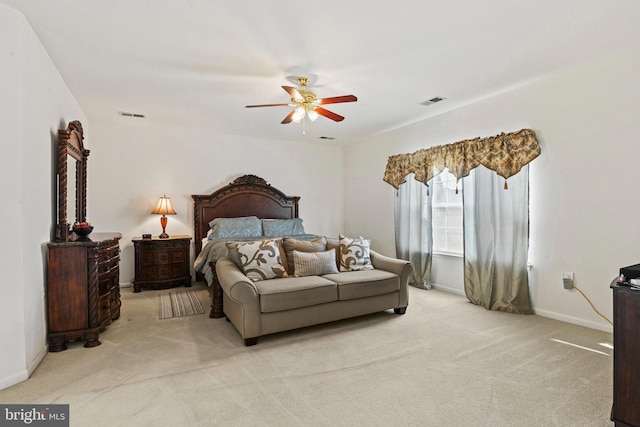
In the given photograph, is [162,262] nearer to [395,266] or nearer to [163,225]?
[163,225]

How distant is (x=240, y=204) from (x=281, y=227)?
884 mm

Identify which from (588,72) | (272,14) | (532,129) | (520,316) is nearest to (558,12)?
(588,72)

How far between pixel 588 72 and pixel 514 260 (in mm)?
2049

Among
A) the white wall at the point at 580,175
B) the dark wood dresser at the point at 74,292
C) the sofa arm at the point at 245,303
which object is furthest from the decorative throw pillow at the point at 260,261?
the white wall at the point at 580,175

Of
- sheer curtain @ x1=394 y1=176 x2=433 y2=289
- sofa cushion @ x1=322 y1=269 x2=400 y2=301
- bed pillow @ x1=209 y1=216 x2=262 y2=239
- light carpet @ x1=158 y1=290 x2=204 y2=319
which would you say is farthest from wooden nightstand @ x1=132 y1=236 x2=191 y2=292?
sheer curtain @ x1=394 y1=176 x2=433 y2=289

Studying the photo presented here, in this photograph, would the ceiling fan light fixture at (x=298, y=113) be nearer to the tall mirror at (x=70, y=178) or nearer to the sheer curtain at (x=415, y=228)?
the tall mirror at (x=70, y=178)

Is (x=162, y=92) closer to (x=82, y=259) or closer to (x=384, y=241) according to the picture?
(x=82, y=259)

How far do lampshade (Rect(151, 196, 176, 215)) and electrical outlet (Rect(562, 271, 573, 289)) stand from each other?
5.28 meters

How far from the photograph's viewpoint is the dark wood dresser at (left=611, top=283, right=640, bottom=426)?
5.32ft

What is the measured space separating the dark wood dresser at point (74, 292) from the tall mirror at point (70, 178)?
0.71 ft

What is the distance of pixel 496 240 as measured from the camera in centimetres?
396

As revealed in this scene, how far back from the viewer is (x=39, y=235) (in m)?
2.62

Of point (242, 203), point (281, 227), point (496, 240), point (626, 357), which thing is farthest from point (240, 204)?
point (626, 357)

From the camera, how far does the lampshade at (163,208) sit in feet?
16.8
